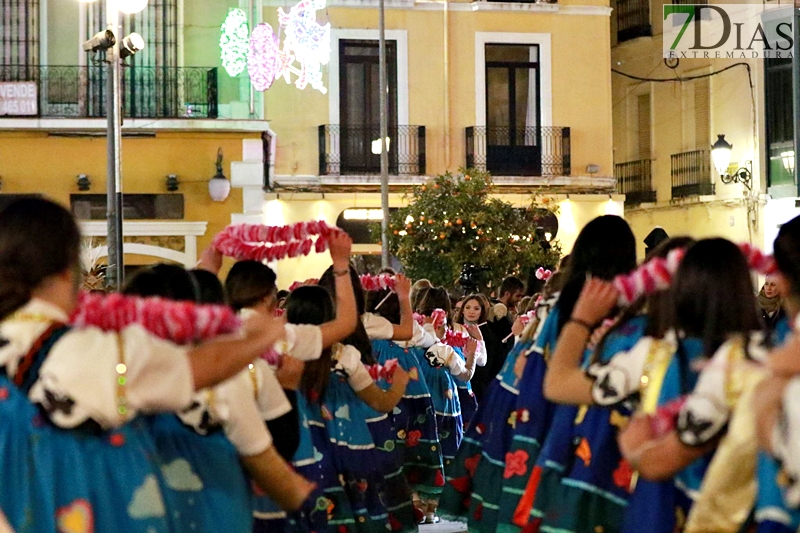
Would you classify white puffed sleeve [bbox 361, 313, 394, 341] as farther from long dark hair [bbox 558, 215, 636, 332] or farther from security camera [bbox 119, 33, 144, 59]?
security camera [bbox 119, 33, 144, 59]

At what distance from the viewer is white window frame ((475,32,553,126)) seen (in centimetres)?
2714

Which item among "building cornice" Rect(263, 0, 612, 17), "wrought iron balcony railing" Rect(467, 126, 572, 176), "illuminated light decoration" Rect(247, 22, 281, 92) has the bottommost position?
"wrought iron balcony railing" Rect(467, 126, 572, 176)

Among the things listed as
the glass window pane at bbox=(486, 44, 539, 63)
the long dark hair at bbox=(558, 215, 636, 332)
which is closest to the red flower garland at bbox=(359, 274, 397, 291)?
the long dark hair at bbox=(558, 215, 636, 332)

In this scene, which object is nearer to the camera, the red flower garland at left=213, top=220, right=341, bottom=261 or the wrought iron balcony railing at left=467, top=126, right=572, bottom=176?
the red flower garland at left=213, top=220, right=341, bottom=261

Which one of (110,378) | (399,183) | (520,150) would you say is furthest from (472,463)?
(520,150)

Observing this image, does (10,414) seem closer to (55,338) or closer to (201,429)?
(55,338)

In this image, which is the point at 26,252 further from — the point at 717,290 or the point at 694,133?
the point at 694,133

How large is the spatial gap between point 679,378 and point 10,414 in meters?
2.00

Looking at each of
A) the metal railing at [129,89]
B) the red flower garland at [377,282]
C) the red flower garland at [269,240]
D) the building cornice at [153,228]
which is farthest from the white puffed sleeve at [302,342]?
the metal railing at [129,89]

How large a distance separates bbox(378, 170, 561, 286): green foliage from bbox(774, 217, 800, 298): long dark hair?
18.2 metres

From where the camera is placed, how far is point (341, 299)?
616 cm

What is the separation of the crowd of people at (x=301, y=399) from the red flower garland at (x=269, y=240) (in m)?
0.10

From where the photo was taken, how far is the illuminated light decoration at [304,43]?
973 inches

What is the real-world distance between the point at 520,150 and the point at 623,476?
22272 mm
